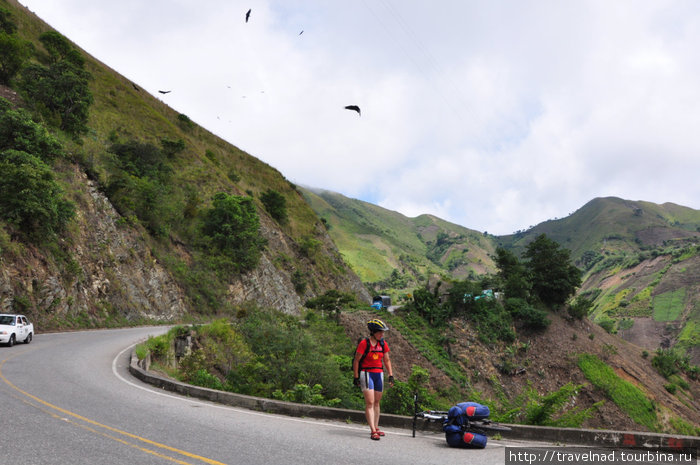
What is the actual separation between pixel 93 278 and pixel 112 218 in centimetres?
649

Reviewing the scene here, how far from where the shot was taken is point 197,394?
10008 mm

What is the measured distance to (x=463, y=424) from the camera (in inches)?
250

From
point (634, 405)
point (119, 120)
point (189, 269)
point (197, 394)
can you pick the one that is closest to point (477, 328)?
point (634, 405)

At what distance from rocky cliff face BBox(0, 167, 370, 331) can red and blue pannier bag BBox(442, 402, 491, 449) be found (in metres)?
22.7

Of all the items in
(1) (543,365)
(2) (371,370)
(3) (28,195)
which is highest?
(3) (28,195)

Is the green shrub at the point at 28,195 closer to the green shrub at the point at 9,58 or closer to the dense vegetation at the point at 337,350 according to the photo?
the dense vegetation at the point at 337,350

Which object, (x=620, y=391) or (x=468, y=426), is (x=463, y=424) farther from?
(x=620, y=391)

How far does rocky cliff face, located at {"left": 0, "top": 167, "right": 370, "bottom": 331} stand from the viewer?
21047mm

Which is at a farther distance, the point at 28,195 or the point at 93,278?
the point at 93,278

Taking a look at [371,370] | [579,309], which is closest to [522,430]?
[371,370]

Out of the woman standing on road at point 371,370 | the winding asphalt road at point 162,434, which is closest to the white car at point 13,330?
the winding asphalt road at point 162,434

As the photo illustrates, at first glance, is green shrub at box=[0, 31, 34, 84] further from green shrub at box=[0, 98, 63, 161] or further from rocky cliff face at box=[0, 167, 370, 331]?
rocky cliff face at box=[0, 167, 370, 331]

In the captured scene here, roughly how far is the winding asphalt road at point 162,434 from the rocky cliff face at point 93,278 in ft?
44.3

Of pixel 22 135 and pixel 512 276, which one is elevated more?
pixel 22 135
